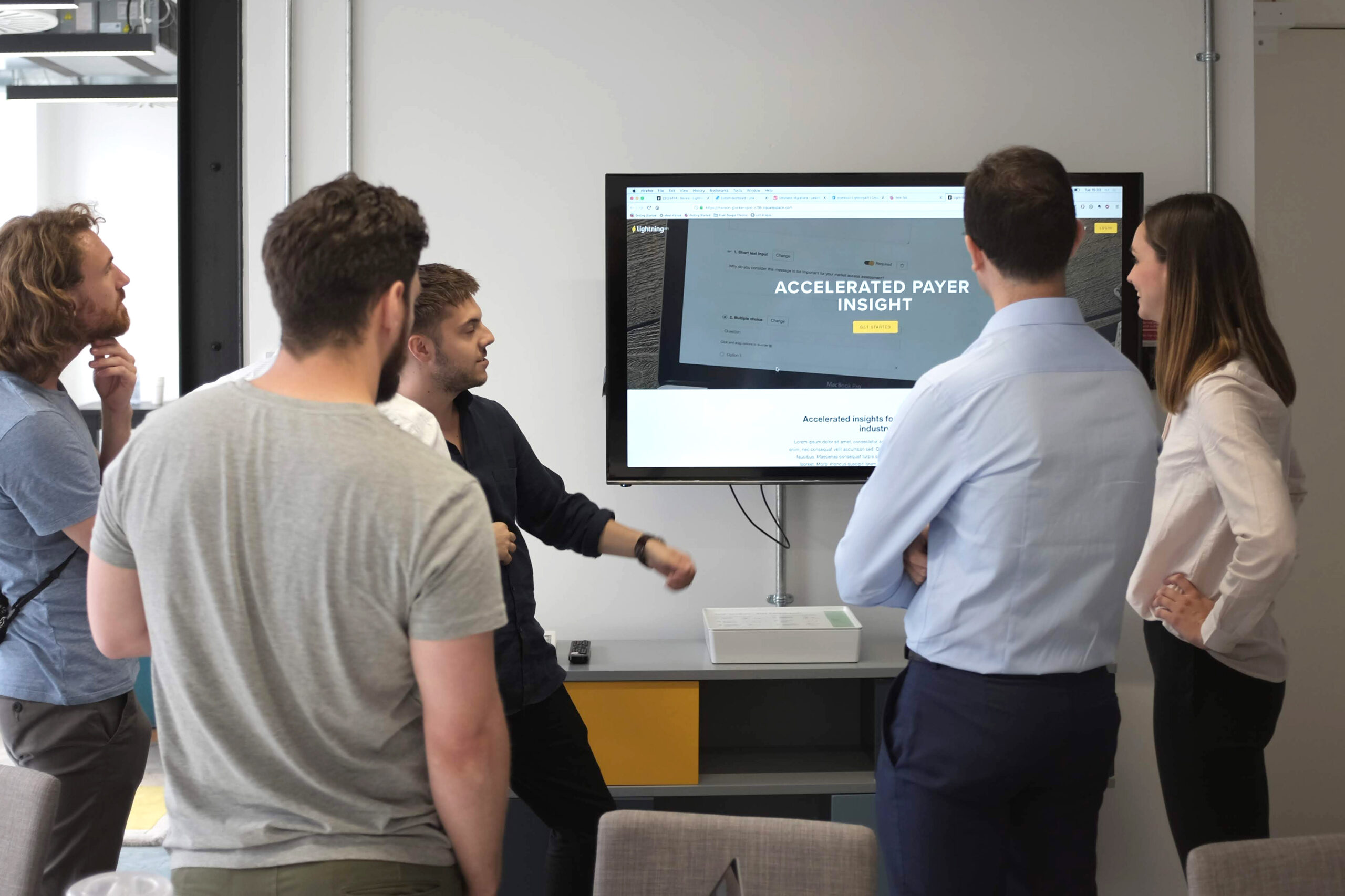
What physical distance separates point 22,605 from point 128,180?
15.7ft

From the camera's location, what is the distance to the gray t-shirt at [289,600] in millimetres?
1051

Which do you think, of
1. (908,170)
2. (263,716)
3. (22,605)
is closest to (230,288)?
(22,605)

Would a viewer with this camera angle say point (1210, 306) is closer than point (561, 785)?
Yes

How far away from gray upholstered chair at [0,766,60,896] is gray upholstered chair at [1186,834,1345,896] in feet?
4.88

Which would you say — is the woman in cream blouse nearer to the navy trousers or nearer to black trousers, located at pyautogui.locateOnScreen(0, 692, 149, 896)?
the navy trousers

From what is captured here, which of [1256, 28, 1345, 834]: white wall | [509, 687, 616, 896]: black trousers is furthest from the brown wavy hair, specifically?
[1256, 28, 1345, 834]: white wall

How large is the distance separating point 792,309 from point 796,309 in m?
0.01

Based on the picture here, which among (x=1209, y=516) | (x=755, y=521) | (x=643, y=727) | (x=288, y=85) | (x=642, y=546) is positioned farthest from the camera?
(x=755, y=521)

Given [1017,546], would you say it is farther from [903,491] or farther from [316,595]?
[316,595]

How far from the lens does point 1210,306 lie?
75.1 inches

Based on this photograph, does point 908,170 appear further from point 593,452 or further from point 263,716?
point 263,716

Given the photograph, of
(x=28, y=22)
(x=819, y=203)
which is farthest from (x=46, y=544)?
(x=28, y=22)

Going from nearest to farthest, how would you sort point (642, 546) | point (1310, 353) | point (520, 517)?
point (642, 546) → point (520, 517) → point (1310, 353)

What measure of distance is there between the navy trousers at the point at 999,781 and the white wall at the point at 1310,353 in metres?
2.37
